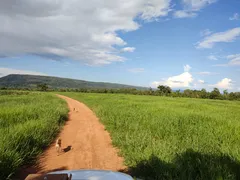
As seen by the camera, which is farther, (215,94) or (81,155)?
(215,94)

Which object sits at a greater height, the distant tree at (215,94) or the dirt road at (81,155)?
the distant tree at (215,94)

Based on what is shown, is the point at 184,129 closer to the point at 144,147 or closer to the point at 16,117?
the point at 144,147

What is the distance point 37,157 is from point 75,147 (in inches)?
48.7

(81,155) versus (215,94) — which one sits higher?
(215,94)

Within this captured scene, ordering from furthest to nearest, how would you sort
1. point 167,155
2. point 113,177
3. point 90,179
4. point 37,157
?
point 37,157 < point 167,155 < point 113,177 < point 90,179

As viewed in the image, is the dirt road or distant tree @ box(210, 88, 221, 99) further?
distant tree @ box(210, 88, 221, 99)

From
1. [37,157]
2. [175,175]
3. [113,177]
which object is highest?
[113,177]

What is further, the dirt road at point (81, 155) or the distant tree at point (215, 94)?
the distant tree at point (215, 94)

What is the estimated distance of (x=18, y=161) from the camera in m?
4.15

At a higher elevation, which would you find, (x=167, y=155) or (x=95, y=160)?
(x=167, y=155)

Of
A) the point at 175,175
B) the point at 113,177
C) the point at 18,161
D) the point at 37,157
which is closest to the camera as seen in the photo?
the point at 113,177

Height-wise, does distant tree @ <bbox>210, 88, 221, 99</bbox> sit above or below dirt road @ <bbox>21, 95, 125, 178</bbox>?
above

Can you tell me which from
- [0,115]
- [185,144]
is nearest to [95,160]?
[185,144]

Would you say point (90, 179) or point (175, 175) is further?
point (175, 175)
